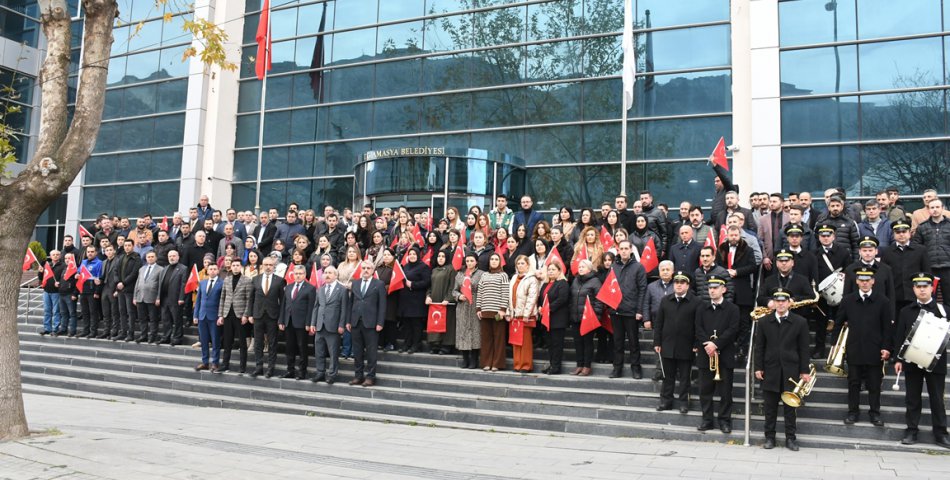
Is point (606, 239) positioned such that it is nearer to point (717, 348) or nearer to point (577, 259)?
point (577, 259)

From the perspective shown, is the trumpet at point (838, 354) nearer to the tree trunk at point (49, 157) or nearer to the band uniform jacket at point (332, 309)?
the band uniform jacket at point (332, 309)

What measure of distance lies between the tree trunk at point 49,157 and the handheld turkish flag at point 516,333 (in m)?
6.41

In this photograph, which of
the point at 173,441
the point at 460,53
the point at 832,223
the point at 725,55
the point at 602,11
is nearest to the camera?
the point at 173,441

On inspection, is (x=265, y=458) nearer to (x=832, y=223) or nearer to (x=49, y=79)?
(x=49, y=79)

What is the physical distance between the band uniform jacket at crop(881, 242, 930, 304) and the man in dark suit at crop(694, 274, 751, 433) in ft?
7.77

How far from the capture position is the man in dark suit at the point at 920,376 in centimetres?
828

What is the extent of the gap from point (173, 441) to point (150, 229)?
1030cm

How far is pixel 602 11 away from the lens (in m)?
21.5

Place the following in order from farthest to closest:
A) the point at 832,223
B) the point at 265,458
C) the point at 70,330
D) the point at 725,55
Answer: the point at 725,55
the point at 70,330
the point at 832,223
the point at 265,458

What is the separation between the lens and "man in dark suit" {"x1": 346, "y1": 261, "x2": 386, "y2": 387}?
11950mm

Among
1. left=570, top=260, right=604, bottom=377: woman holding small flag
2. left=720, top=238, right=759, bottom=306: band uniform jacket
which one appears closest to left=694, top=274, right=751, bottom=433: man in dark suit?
left=720, top=238, right=759, bottom=306: band uniform jacket

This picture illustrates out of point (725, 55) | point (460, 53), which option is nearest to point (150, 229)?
point (460, 53)

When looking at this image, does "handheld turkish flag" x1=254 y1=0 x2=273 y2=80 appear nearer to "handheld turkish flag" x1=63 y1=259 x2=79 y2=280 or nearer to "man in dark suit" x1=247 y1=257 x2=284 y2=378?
"handheld turkish flag" x1=63 y1=259 x2=79 y2=280

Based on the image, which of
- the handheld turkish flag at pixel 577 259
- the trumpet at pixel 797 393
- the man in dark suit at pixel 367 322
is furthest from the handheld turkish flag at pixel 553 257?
the trumpet at pixel 797 393
